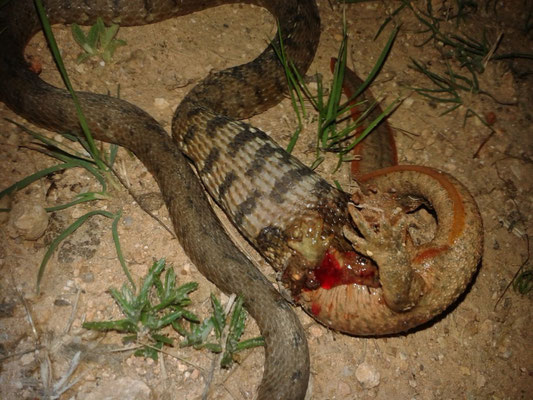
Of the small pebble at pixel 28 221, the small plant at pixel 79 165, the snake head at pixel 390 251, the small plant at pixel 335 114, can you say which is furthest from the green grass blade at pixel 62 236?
the snake head at pixel 390 251

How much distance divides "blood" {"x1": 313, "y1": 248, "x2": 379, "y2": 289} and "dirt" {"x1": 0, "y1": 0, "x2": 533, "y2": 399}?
53cm

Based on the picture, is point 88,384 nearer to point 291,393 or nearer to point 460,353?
point 291,393

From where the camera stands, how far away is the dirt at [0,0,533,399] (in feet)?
10.8

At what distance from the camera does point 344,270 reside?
3.34 m

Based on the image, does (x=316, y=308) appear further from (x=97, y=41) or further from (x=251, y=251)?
(x=97, y=41)

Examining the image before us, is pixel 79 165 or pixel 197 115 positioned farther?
pixel 197 115

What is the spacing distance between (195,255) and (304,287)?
86cm

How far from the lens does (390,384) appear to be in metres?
3.60

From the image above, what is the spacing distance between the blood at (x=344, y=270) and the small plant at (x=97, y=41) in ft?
9.54

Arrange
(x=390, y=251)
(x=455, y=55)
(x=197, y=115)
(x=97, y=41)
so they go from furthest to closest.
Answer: (x=455, y=55)
(x=97, y=41)
(x=197, y=115)
(x=390, y=251)

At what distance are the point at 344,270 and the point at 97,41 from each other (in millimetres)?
3236

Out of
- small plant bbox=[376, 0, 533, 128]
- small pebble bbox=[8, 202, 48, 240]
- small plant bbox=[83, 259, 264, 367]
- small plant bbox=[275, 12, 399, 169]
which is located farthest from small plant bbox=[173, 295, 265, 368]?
small plant bbox=[376, 0, 533, 128]

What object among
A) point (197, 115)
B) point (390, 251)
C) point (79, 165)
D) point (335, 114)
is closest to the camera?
point (390, 251)

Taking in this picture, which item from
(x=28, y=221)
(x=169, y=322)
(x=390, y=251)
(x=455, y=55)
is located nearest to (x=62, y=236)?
(x=28, y=221)
